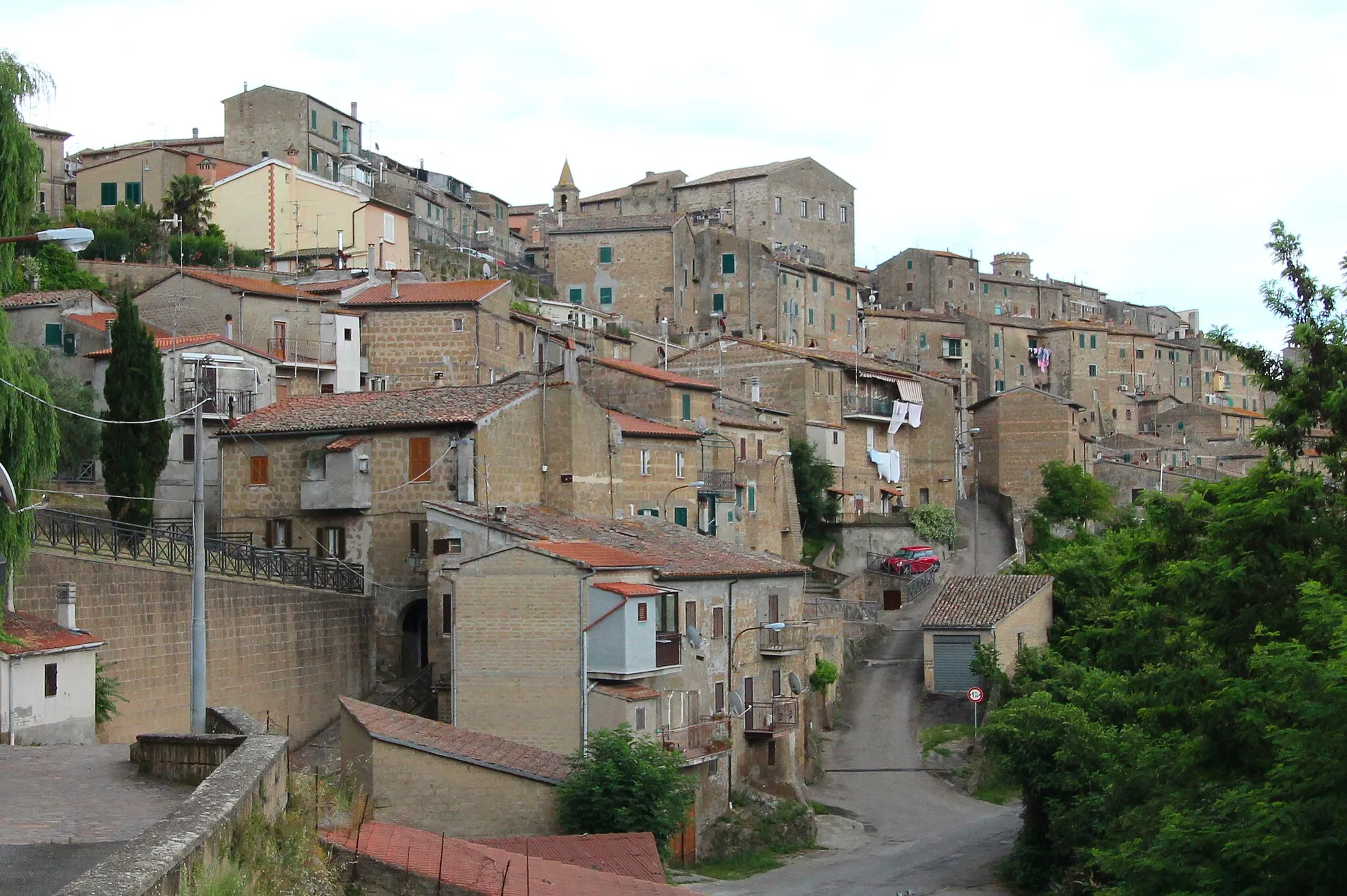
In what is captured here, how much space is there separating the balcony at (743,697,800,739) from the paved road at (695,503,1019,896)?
248 centimetres

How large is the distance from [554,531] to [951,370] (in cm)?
6143

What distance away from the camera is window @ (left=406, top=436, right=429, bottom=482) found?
4231cm

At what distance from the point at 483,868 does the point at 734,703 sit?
20.8 m

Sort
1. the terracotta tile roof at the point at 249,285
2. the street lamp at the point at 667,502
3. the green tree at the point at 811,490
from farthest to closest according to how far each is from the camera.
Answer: the green tree at the point at 811,490 → the terracotta tile roof at the point at 249,285 → the street lamp at the point at 667,502

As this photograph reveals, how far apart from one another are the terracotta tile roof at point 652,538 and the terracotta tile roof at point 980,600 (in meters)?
6.75

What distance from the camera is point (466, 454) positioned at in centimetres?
4219

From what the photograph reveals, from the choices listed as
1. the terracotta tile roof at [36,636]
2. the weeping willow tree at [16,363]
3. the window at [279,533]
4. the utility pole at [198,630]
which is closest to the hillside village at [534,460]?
the window at [279,533]

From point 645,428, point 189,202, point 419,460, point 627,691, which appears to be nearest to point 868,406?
point 645,428

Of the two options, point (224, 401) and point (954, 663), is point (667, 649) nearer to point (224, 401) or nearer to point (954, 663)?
point (954, 663)

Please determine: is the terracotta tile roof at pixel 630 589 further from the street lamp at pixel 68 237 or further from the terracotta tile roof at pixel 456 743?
the street lamp at pixel 68 237

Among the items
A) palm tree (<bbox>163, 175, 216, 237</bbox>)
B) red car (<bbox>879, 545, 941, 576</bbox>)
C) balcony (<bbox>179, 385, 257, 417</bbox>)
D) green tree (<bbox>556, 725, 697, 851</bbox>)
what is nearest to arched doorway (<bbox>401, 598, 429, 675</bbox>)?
green tree (<bbox>556, 725, 697, 851</bbox>)

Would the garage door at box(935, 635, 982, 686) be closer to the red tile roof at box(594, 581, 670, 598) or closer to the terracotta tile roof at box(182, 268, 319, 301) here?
the red tile roof at box(594, 581, 670, 598)

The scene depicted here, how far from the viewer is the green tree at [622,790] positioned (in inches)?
1296

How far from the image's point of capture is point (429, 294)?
59.2 metres
